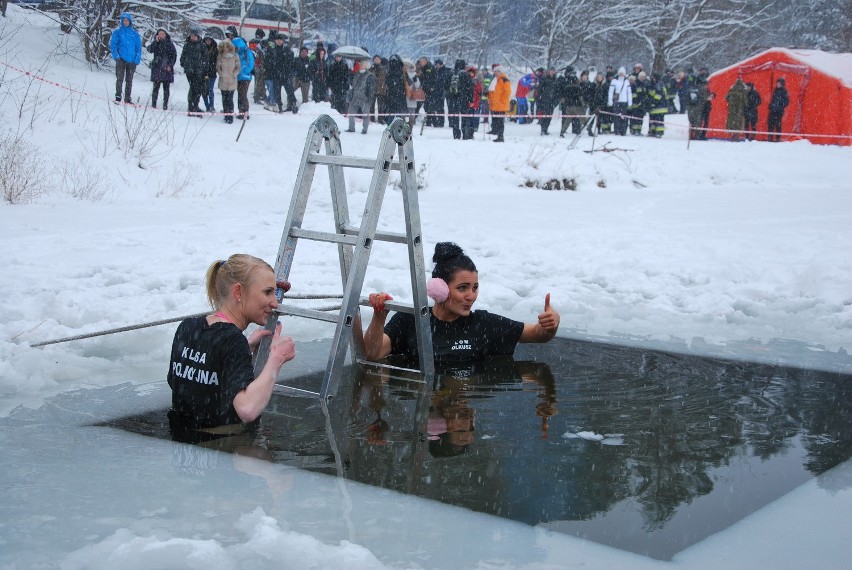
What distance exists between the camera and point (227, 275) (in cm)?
425

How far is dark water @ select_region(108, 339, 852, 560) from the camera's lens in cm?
346

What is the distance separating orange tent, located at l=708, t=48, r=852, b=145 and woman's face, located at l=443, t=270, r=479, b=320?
20780 millimetres

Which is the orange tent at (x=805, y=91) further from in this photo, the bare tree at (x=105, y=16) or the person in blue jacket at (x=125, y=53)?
A: the person in blue jacket at (x=125, y=53)

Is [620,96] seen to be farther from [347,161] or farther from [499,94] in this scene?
[347,161]

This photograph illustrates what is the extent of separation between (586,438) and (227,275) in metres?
1.75

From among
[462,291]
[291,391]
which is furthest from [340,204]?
[291,391]

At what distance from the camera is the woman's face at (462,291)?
5.46 metres

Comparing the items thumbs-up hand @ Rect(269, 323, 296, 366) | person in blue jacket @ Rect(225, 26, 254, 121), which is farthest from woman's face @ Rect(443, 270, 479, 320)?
person in blue jacket @ Rect(225, 26, 254, 121)

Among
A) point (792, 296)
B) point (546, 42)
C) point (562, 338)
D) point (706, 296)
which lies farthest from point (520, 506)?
point (546, 42)

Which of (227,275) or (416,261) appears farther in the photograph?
(416,261)

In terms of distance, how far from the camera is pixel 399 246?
9.38m

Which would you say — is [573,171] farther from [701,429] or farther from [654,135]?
[701,429]

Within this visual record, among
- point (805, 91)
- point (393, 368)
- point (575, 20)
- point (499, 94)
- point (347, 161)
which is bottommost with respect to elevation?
point (393, 368)

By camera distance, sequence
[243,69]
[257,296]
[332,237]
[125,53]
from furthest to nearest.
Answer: [243,69] < [125,53] < [332,237] < [257,296]
